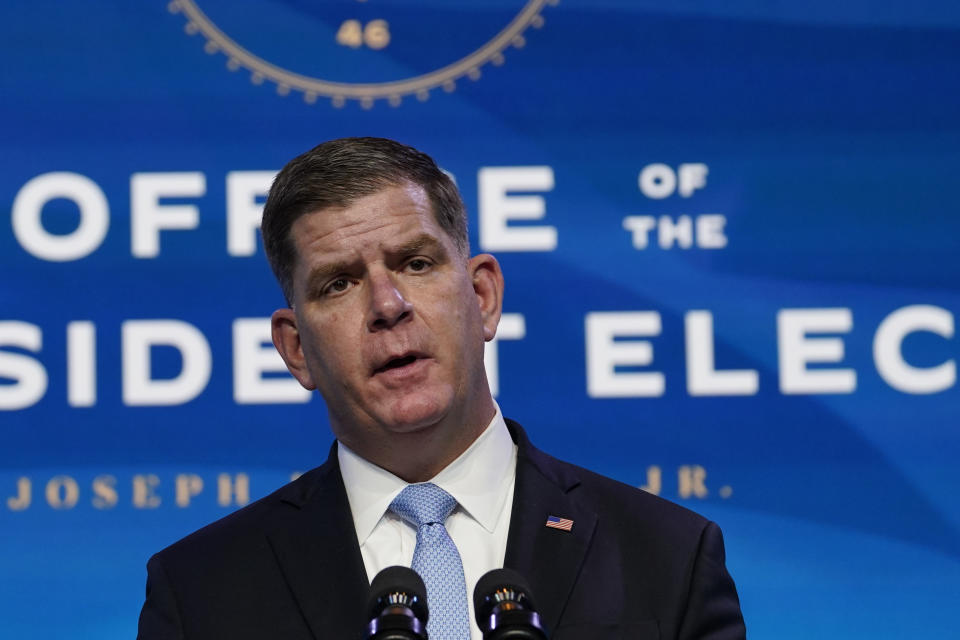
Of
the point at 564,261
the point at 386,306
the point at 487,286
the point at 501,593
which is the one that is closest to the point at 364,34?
the point at 564,261

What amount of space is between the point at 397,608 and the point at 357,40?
235cm

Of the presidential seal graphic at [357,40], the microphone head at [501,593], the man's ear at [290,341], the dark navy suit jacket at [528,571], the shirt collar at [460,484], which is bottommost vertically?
the dark navy suit jacket at [528,571]

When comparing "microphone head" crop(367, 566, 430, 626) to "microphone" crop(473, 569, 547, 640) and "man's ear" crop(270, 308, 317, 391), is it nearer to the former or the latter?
"microphone" crop(473, 569, 547, 640)

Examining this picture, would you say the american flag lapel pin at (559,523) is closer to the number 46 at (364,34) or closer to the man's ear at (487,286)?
the man's ear at (487,286)

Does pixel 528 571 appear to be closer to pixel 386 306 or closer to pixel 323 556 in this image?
pixel 323 556

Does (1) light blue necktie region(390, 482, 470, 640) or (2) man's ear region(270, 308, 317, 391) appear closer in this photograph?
(1) light blue necktie region(390, 482, 470, 640)

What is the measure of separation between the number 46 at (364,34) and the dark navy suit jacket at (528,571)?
5.15 feet

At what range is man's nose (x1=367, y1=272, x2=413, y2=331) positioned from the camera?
2.07m

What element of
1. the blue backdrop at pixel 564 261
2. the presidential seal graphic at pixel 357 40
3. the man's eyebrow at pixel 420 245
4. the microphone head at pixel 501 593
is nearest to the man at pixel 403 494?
the man's eyebrow at pixel 420 245

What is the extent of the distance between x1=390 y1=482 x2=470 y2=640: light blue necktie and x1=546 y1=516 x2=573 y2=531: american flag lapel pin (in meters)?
0.17

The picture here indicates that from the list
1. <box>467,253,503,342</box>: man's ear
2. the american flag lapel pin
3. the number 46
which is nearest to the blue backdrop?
the number 46

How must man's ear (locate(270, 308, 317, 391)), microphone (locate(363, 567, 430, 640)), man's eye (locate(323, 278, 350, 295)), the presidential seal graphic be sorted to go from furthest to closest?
1. the presidential seal graphic
2. man's ear (locate(270, 308, 317, 391))
3. man's eye (locate(323, 278, 350, 295))
4. microphone (locate(363, 567, 430, 640))

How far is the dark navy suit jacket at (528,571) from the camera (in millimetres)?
2082

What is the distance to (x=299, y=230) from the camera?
2.22 m
